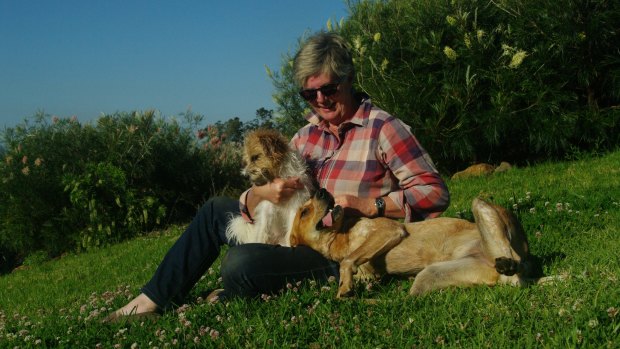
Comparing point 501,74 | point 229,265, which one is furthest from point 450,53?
point 229,265

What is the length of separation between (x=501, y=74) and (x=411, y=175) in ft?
18.9

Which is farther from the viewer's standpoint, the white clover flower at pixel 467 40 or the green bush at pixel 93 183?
the green bush at pixel 93 183

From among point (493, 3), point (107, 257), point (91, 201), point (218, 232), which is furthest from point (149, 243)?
point (493, 3)

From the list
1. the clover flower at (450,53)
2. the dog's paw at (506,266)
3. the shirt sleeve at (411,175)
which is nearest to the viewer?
the dog's paw at (506,266)

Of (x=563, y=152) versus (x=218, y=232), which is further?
(x=563, y=152)

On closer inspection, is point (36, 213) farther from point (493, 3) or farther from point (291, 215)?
point (493, 3)

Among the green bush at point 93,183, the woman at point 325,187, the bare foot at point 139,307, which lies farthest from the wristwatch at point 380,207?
the green bush at point 93,183

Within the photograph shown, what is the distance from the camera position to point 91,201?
35.5ft

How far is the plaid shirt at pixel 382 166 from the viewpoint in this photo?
421 cm

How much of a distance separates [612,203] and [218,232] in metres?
3.80

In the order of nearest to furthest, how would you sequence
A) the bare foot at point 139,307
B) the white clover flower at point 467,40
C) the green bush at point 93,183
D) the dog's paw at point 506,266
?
the dog's paw at point 506,266
the bare foot at point 139,307
the white clover flower at point 467,40
the green bush at point 93,183

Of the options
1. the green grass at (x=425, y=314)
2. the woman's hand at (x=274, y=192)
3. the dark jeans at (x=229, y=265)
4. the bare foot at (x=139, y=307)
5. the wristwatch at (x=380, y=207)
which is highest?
the woman's hand at (x=274, y=192)

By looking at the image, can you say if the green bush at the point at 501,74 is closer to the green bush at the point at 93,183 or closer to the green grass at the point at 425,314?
the green grass at the point at 425,314

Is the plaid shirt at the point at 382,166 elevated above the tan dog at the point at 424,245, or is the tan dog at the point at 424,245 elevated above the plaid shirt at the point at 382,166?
the plaid shirt at the point at 382,166
